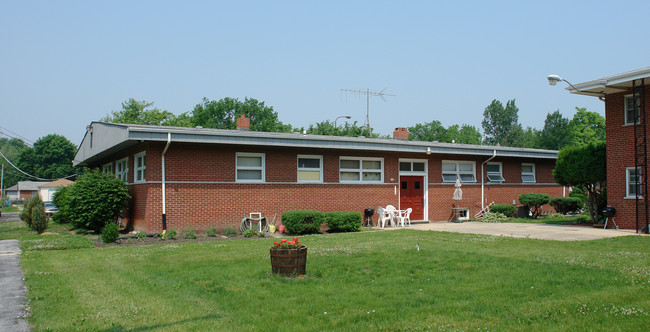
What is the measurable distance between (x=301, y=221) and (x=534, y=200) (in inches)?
492

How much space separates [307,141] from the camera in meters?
18.8

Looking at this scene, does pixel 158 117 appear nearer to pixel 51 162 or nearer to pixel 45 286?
pixel 51 162

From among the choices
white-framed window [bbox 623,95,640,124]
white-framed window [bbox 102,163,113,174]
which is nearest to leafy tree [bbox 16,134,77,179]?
white-framed window [bbox 102,163,113,174]

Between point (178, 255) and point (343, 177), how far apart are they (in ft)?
32.1

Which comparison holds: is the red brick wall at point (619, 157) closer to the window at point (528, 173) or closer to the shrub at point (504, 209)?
the shrub at point (504, 209)

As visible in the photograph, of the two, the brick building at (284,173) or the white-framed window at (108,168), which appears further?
the white-framed window at (108,168)

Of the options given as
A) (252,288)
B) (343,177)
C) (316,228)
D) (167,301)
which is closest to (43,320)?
(167,301)

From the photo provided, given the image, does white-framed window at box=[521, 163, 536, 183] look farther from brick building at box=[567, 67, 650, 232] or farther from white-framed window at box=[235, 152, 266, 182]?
white-framed window at box=[235, 152, 266, 182]

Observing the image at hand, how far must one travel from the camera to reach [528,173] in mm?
25969

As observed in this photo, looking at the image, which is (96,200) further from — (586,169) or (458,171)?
(586,169)

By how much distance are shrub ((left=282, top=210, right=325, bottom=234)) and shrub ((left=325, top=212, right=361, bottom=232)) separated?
0.35 m

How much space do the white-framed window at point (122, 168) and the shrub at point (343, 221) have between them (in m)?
8.95

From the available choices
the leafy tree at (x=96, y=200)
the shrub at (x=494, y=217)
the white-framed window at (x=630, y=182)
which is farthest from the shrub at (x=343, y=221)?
the white-framed window at (x=630, y=182)

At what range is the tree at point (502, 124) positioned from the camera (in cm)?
9475
